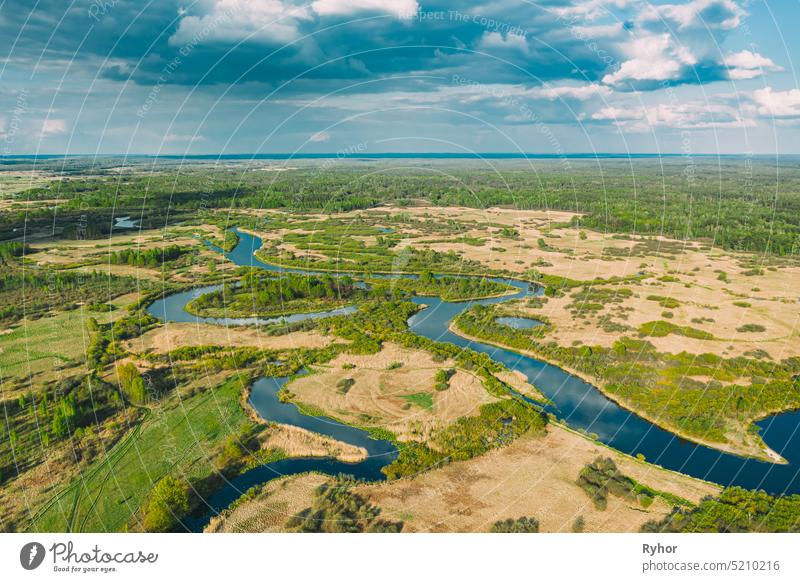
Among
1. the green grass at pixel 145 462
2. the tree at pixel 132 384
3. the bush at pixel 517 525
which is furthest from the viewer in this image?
the tree at pixel 132 384

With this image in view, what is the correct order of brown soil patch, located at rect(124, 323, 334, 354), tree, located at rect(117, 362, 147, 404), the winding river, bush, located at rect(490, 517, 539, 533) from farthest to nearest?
brown soil patch, located at rect(124, 323, 334, 354), tree, located at rect(117, 362, 147, 404), the winding river, bush, located at rect(490, 517, 539, 533)

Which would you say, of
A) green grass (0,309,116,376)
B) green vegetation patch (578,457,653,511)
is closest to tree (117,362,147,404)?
green grass (0,309,116,376)

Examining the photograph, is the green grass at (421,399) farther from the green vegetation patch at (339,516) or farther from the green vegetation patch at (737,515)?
the green vegetation patch at (737,515)

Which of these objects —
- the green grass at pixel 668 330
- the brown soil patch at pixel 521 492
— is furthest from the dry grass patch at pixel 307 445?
the green grass at pixel 668 330

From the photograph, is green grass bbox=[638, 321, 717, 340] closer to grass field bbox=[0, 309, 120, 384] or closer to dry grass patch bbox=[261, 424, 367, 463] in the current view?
dry grass patch bbox=[261, 424, 367, 463]

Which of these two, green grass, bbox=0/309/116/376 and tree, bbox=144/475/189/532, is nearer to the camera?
tree, bbox=144/475/189/532

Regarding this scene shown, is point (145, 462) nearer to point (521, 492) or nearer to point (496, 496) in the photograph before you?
point (496, 496)

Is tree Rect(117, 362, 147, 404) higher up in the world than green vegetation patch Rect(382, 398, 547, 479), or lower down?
higher up
